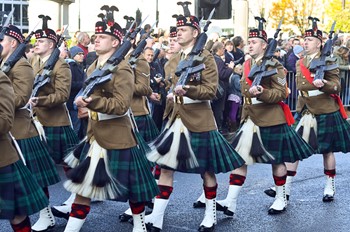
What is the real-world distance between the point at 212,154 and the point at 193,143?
20cm

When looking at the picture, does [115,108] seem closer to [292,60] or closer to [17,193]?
A: [17,193]

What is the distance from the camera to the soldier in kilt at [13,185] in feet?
15.5

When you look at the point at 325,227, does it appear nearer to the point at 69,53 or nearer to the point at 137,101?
the point at 137,101

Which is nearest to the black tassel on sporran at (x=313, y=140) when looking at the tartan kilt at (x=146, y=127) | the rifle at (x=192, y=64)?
the tartan kilt at (x=146, y=127)

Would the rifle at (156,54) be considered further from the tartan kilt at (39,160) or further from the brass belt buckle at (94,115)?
the brass belt buckle at (94,115)

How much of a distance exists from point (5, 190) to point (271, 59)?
3366 mm

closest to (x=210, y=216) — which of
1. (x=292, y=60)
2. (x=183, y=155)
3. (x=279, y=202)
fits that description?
(x=183, y=155)

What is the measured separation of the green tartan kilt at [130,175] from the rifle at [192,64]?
979 mm

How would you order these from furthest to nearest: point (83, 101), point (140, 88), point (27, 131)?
point (140, 88)
point (27, 131)
point (83, 101)

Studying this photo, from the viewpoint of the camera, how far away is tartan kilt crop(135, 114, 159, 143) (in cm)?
844

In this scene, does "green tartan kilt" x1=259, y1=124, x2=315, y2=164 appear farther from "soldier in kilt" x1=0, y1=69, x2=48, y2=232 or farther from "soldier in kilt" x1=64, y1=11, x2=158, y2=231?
"soldier in kilt" x1=0, y1=69, x2=48, y2=232

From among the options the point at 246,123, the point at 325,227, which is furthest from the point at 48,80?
the point at 325,227

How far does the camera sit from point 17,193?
4.89 m

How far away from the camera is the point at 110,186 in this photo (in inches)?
221
